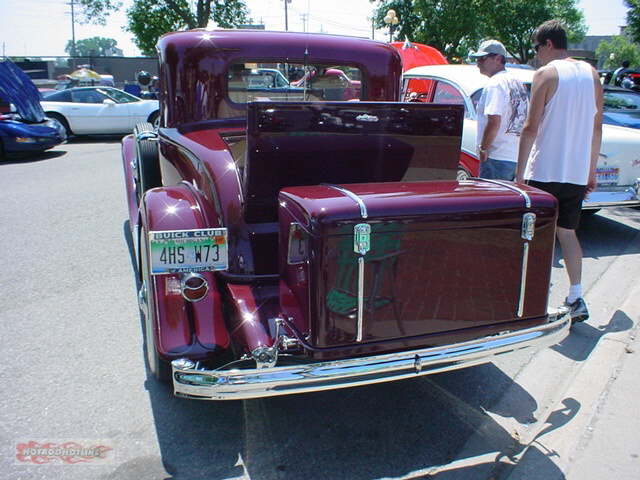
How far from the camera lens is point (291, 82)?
4.52 meters

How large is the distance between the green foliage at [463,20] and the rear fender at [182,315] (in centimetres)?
2952

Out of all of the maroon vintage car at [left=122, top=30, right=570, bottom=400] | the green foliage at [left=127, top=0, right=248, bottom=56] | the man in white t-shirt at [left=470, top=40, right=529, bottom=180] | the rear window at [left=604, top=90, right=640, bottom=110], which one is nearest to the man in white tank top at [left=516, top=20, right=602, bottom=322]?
the man in white t-shirt at [left=470, top=40, right=529, bottom=180]

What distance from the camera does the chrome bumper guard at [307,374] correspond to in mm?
2207

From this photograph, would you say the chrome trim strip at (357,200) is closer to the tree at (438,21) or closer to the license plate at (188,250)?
the license plate at (188,250)

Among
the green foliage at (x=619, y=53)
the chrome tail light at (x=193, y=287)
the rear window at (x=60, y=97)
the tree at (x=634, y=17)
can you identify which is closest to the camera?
the chrome tail light at (x=193, y=287)

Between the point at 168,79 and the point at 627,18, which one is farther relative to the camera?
the point at 627,18

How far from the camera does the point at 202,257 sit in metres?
2.54

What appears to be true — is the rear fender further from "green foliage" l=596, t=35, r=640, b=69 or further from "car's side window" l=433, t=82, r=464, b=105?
"green foliage" l=596, t=35, r=640, b=69

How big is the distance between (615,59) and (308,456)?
82342 millimetres

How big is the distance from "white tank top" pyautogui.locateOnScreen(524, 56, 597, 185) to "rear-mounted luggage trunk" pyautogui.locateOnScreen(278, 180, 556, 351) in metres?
1.40

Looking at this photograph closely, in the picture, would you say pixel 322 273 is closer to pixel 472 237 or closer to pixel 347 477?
pixel 472 237

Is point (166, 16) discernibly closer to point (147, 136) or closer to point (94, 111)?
point (94, 111)

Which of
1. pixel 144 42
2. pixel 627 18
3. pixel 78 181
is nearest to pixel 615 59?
pixel 627 18

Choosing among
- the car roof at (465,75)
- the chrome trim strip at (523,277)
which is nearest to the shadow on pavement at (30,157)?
the car roof at (465,75)
